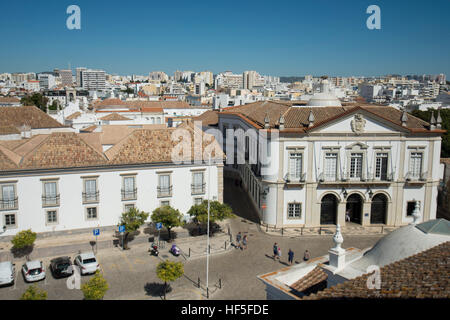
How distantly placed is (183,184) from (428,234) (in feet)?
70.8

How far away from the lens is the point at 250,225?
34562mm

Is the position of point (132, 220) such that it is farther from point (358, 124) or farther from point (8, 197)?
point (358, 124)

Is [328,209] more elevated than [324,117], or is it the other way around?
[324,117]

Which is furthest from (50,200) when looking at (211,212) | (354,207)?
(354,207)

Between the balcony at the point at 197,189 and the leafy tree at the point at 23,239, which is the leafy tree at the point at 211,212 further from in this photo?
the leafy tree at the point at 23,239

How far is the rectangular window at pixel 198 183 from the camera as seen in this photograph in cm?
3247

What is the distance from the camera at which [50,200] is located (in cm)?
2941

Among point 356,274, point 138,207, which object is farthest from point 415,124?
point 356,274

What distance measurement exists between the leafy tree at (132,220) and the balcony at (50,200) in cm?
469

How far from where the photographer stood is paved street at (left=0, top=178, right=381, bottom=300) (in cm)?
2256

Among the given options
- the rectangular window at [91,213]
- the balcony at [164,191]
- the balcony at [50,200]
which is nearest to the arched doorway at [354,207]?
the balcony at [164,191]

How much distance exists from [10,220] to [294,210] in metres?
20.7

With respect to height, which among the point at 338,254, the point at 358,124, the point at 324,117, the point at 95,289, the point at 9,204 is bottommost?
the point at 95,289
